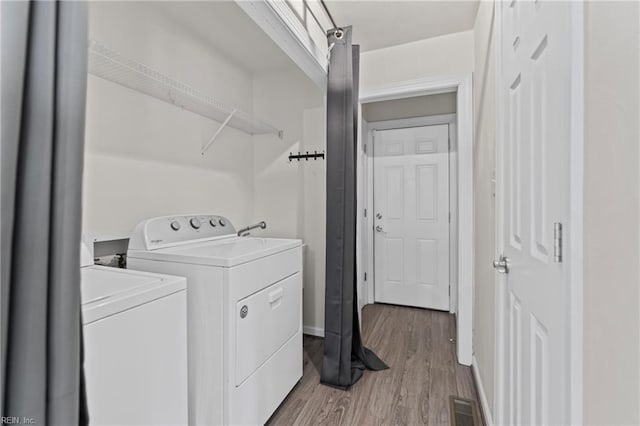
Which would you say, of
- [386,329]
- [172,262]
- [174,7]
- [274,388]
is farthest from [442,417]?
[174,7]

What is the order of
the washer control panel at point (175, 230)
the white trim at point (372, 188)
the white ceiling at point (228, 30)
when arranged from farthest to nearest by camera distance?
the white trim at point (372, 188) < the white ceiling at point (228, 30) < the washer control panel at point (175, 230)

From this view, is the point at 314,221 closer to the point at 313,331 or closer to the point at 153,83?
the point at 313,331

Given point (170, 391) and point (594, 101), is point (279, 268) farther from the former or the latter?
point (594, 101)

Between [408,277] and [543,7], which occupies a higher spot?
[543,7]

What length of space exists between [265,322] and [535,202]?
4.08 feet

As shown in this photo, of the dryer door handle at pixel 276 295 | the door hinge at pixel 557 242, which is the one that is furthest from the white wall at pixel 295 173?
the door hinge at pixel 557 242

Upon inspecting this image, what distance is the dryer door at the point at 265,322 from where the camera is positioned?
135 cm

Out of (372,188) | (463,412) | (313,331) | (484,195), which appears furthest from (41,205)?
(372,188)

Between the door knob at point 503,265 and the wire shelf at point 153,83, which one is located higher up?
the wire shelf at point 153,83

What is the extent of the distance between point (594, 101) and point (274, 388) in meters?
1.72

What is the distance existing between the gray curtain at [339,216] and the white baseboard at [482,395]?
72 centimetres

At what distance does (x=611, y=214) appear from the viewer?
553 mm

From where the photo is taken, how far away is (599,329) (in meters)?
0.58

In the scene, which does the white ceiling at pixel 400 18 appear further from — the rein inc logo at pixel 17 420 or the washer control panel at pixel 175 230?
the rein inc logo at pixel 17 420
